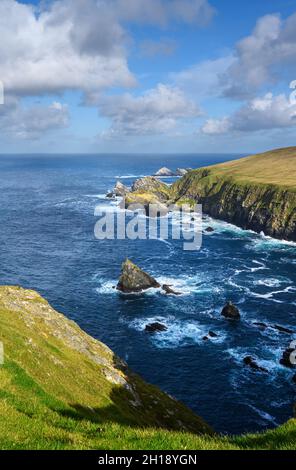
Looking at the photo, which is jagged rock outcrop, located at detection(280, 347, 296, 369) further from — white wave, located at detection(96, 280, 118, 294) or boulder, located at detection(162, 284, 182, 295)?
white wave, located at detection(96, 280, 118, 294)

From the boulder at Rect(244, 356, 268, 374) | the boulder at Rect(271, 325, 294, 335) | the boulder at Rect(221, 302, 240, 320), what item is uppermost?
the boulder at Rect(221, 302, 240, 320)

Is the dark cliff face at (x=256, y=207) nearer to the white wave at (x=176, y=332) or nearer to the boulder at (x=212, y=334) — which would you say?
the white wave at (x=176, y=332)

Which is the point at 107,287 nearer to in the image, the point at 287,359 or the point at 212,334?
the point at 212,334

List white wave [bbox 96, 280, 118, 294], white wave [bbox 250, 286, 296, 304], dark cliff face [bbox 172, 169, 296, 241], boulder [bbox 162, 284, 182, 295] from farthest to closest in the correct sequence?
dark cliff face [bbox 172, 169, 296, 241] → white wave [bbox 96, 280, 118, 294] → boulder [bbox 162, 284, 182, 295] → white wave [bbox 250, 286, 296, 304]

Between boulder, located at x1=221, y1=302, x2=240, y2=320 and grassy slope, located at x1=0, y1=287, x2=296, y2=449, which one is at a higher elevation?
grassy slope, located at x1=0, y1=287, x2=296, y2=449

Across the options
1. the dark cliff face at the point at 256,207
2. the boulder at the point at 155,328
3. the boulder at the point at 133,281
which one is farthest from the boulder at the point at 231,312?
the dark cliff face at the point at 256,207

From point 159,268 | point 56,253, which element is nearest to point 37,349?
point 159,268

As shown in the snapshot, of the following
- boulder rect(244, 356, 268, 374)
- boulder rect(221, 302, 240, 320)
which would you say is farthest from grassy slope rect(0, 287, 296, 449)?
boulder rect(221, 302, 240, 320)

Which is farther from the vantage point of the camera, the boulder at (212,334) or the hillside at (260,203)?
the hillside at (260,203)
